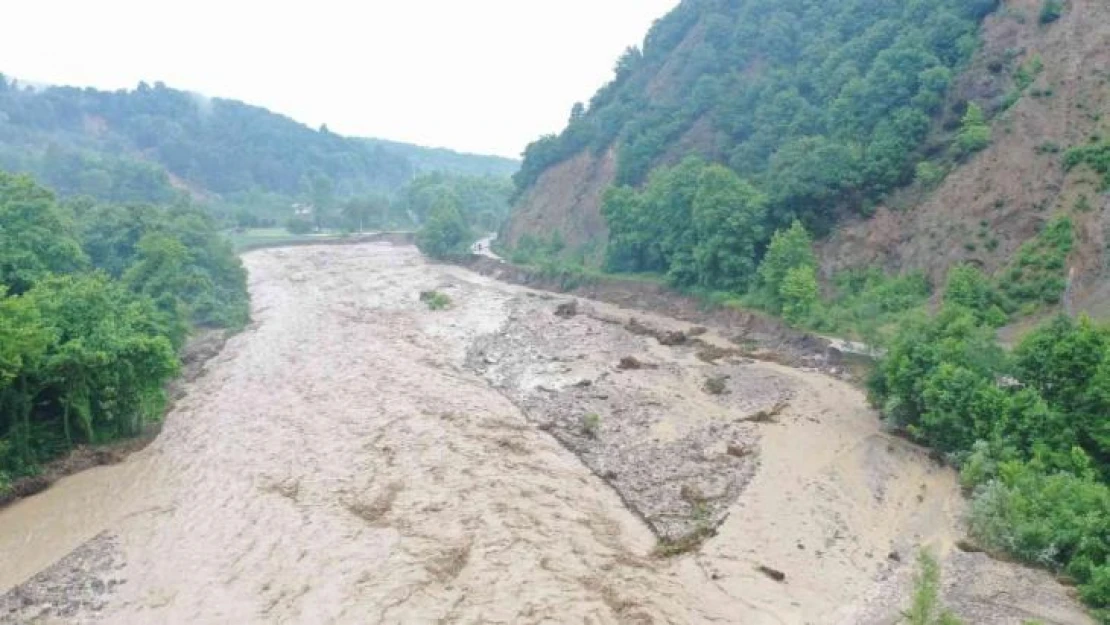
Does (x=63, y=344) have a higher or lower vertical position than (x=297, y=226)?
higher

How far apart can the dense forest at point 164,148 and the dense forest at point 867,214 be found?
2673 inches

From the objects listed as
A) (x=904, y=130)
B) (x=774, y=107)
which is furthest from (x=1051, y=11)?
(x=774, y=107)

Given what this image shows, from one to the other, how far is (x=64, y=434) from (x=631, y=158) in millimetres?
62253

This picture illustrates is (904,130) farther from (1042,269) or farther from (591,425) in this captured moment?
(591,425)

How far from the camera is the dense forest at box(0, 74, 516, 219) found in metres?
118

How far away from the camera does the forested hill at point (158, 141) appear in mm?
123812

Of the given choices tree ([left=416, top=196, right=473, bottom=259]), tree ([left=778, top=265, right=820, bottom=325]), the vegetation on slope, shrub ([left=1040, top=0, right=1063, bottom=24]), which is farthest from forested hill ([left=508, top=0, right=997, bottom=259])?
tree ([left=778, top=265, right=820, bottom=325])

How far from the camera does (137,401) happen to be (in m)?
27.4

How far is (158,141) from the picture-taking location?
159750 millimetres

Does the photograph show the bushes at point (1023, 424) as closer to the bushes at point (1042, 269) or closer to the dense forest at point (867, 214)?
the dense forest at point (867, 214)

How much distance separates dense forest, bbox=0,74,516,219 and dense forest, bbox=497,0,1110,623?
2673 inches

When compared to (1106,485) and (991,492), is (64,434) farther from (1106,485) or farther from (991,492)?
(1106,485)

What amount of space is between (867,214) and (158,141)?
15220cm

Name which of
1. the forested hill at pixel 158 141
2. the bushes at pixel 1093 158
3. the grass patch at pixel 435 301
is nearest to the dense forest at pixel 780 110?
the bushes at pixel 1093 158
